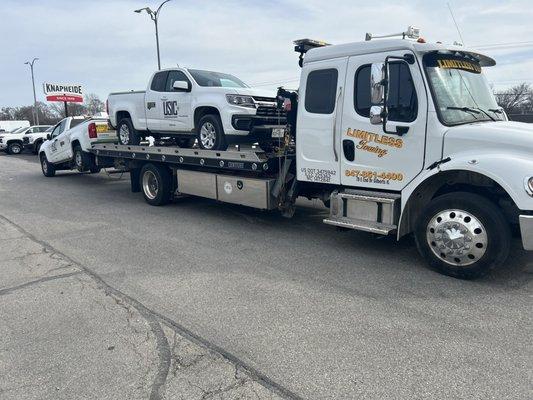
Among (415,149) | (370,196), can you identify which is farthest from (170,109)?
(415,149)

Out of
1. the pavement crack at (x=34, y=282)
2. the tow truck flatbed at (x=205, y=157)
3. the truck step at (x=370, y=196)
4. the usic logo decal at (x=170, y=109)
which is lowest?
the pavement crack at (x=34, y=282)

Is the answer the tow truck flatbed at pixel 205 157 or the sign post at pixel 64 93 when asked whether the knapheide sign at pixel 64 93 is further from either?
the tow truck flatbed at pixel 205 157

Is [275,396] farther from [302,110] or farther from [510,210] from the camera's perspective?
[302,110]

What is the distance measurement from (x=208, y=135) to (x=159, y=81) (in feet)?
7.06

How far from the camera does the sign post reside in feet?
137

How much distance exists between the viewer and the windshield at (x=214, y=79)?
28.7 ft

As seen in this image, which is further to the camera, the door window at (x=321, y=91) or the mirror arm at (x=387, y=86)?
the door window at (x=321, y=91)

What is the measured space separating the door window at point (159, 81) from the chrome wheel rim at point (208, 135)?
5.59 ft

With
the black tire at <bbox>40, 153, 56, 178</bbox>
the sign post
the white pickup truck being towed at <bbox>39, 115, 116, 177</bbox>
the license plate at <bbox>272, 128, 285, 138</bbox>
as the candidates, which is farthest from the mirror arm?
the sign post

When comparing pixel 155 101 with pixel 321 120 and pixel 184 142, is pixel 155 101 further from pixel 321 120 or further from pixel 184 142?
pixel 321 120

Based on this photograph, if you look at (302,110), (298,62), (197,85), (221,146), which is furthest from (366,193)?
(197,85)

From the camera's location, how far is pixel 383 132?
5.54 m

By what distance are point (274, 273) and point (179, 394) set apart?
2491 mm

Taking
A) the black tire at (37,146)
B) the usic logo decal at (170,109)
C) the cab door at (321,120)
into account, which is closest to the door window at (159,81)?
the usic logo decal at (170,109)
